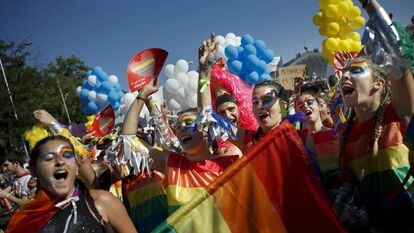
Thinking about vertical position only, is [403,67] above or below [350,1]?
below

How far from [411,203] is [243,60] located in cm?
536

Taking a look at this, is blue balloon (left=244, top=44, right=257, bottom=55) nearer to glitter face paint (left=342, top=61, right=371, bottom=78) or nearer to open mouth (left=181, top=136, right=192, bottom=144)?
open mouth (left=181, top=136, right=192, bottom=144)

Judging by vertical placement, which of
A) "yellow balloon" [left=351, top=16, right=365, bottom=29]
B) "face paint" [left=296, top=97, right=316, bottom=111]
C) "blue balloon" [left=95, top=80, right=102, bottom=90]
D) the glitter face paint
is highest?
"blue balloon" [left=95, top=80, right=102, bottom=90]

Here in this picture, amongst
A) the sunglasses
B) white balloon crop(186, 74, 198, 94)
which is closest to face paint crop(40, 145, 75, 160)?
the sunglasses

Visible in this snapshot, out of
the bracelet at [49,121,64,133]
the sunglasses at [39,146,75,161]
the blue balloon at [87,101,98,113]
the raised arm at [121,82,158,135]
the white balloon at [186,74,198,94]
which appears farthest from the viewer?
the blue balloon at [87,101,98,113]

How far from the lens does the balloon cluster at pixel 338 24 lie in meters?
7.94

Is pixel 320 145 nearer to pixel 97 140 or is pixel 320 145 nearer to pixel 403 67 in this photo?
pixel 403 67

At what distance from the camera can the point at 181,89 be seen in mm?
8898

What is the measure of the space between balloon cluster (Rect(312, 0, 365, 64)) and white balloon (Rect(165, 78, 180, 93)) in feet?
11.6

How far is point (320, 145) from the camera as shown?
A: 111 inches

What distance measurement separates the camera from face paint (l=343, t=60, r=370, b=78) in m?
2.18

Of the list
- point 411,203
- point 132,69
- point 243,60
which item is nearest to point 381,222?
point 411,203

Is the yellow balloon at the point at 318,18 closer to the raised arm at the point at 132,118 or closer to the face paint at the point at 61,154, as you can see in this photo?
the raised arm at the point at 132,118

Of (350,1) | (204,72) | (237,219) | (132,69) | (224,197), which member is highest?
(350,1)
